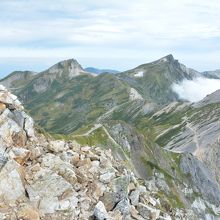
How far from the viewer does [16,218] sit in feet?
125

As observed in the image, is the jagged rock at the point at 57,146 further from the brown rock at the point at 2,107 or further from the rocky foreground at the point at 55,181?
the brown rock at the point at 2,107

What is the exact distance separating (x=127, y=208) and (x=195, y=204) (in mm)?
161229

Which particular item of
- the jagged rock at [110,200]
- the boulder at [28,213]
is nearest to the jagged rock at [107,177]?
the jagged rock at [110,200]

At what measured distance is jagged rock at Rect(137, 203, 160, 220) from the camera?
4575 centimetres

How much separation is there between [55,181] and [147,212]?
1001cm

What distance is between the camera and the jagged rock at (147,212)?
1801 inches

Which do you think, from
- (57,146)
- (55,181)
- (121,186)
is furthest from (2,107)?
(121,186)

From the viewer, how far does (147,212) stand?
1810 inches

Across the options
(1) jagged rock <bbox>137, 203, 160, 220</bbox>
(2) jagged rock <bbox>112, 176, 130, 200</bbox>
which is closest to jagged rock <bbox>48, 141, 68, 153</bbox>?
(2) jagged rock <bbox>112, 176, 130, 200</bbox>

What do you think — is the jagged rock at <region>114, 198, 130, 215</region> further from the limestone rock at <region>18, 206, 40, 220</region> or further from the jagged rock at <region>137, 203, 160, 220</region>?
Result: the limestone rock at <region>18, 206, 40, 220</region>

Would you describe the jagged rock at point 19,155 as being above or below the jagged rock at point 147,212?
above

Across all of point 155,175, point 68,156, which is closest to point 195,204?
point 155,175

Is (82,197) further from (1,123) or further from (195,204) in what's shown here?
(195,204)

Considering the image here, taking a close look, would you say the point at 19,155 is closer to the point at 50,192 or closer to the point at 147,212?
the point at 50,192
